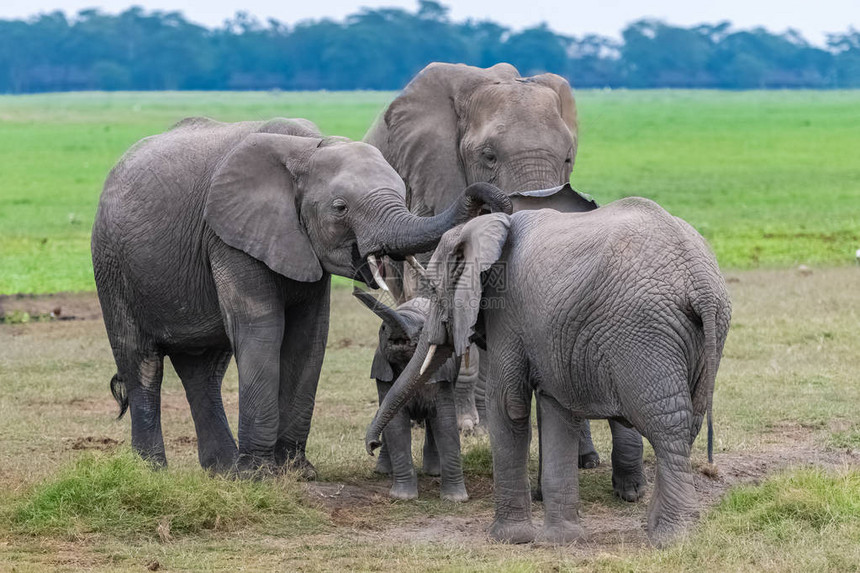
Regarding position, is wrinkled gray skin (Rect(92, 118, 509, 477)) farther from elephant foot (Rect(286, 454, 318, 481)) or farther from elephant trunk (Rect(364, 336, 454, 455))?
elephant trunk (Rect(364, 336, 454, 455))

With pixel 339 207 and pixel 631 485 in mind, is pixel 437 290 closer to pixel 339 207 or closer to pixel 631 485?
pixel 339 207

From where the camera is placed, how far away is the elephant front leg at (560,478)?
21.8ft

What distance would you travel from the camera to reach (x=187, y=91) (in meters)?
126

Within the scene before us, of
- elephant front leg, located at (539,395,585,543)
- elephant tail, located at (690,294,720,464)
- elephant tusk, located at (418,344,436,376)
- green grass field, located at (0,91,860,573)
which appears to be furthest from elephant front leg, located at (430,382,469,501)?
elephant tail, located at (690,294,720,464)

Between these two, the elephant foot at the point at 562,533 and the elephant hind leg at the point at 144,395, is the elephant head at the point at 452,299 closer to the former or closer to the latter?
the elephant foot at the point at 562,533

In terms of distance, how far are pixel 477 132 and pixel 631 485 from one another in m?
2.95

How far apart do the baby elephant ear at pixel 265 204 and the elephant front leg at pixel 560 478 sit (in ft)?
6.04

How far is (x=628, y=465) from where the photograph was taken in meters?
7.88

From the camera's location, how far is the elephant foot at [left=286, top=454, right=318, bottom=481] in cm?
834

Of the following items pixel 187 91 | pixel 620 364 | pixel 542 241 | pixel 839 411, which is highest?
pixel 542 241

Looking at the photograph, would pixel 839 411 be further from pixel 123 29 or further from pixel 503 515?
pixel 123 29

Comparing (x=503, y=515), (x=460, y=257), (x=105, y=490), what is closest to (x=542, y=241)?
(x=460, y=257)

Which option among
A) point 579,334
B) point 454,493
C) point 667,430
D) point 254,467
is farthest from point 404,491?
point 667,430

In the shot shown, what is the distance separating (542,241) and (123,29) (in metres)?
129
